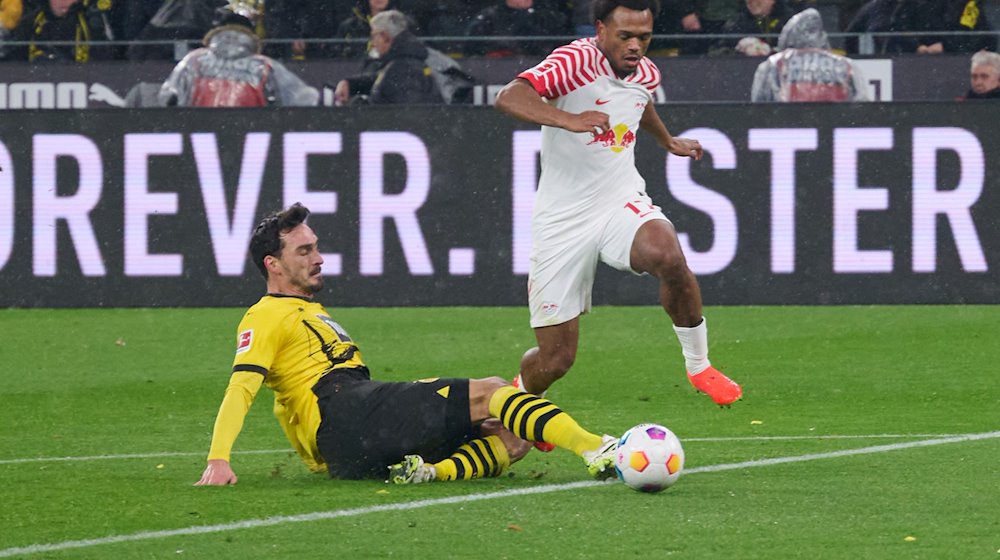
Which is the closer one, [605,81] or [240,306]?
[605,81]

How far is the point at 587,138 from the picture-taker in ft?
24.8

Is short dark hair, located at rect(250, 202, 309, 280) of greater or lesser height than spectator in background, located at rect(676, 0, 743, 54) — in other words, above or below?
below

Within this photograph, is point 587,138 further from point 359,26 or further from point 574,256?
point 359,26

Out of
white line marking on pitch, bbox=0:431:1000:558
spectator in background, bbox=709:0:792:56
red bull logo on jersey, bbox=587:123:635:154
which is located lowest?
white line marking on pitch, bbox=0:431:1000:558

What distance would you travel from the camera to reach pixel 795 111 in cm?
1361

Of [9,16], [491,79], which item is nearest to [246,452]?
[491,79]

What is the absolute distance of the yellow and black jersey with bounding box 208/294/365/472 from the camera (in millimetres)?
6594

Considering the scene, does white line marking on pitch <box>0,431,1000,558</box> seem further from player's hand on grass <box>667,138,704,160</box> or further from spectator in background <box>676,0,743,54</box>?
spectator in background <box>676,0,743,54</box>

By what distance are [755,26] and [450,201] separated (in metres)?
3.04

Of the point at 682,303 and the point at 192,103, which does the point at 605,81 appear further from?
the point at 192,103

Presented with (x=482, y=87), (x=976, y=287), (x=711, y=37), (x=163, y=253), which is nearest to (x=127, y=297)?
(x=163, y=253)

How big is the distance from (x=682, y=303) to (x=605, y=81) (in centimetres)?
95

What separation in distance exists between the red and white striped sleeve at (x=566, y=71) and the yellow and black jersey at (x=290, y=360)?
1.29 metres

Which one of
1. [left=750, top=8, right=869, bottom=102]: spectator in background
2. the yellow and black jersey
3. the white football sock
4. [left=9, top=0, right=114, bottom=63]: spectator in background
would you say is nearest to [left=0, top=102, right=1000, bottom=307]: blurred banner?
[left=750, top=8, right=869, bottom=102]: spectator in background
